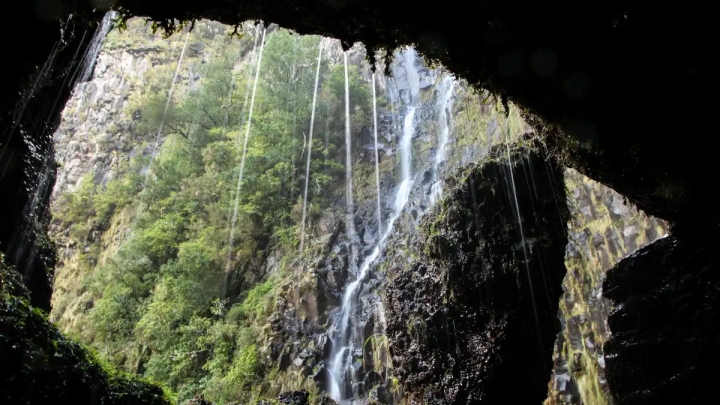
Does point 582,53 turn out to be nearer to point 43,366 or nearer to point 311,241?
point 43,366

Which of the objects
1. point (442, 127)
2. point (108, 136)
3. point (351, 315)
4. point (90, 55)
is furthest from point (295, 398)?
point (108, 136)

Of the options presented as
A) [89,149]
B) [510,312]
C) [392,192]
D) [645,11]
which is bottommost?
[510,312]

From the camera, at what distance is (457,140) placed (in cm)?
1455

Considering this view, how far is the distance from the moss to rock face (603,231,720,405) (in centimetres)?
569

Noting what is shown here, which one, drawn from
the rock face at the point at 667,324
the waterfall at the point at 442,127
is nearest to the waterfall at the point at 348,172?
the waterfall at the point at 442,127

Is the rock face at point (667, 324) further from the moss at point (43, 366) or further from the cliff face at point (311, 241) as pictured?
the moss at point (43, 366)

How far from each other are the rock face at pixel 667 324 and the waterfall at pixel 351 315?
625 centimetres

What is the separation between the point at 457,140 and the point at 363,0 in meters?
11.8

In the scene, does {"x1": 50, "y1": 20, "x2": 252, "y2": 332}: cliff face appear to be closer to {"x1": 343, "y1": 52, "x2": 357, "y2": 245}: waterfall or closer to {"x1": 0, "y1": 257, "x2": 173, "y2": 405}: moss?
{"x1": 343, "y1": 52, "x2": 357, "y2": 245}: waterfall

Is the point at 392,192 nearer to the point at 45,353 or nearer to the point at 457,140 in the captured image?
the point at 457,140

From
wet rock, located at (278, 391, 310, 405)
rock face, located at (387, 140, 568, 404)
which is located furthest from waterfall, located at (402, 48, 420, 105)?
wet rock, located at (278, 391, 310, 405)

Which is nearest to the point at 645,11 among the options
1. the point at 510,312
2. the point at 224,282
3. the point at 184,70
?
the point at 510,312

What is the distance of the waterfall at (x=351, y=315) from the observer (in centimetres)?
1099

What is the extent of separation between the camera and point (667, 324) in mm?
5836
